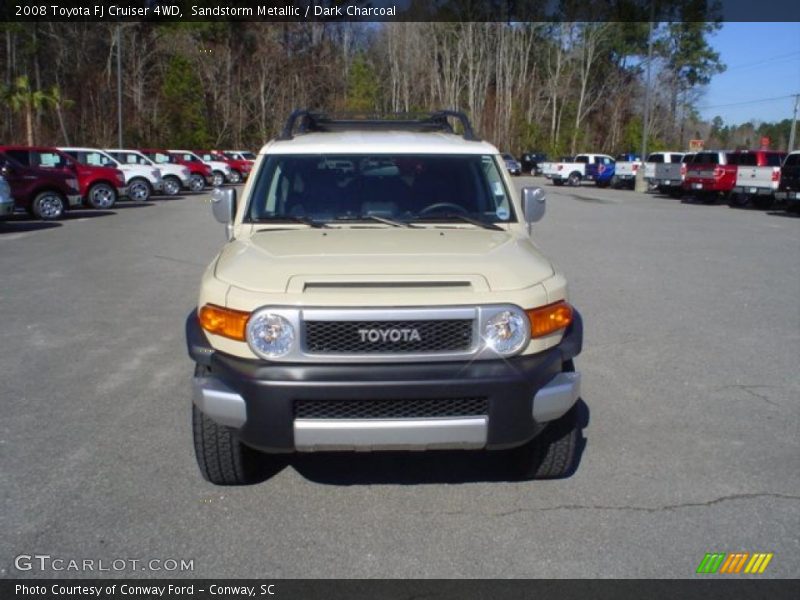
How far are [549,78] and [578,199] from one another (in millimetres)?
40897

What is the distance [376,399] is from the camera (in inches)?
135

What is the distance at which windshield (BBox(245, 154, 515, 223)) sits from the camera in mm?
4906

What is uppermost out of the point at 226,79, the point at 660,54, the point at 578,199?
the point at 660,54

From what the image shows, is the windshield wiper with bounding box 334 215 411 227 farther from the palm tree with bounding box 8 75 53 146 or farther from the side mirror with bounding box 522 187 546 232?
the palm tree with bounding box 8 75 53 146

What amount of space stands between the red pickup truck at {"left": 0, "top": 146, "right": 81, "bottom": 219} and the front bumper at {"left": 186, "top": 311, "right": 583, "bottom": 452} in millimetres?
16106

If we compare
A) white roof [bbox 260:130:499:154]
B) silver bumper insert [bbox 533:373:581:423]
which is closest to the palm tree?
white roof [bbox 260:130:499:154]

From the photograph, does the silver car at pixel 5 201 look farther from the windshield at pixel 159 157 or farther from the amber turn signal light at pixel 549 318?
the windshield at pixel 159 157

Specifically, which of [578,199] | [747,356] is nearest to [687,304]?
[747,356]

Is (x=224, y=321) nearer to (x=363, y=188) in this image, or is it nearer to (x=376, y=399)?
(x=376, y=399)

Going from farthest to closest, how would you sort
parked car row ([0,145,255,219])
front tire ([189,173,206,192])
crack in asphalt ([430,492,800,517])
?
front tire ([189,173,206,192]) < parked car row ([0,145,255,219]) < crack in asphalt ([430,492,800,517])

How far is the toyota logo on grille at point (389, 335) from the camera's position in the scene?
3449 mm
